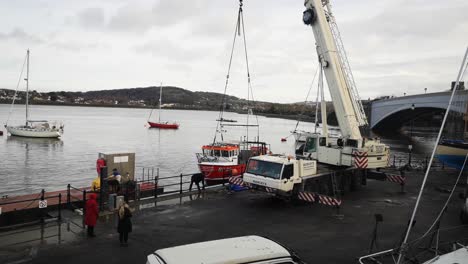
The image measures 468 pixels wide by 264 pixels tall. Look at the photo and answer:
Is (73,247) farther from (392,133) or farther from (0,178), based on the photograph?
(392,133)

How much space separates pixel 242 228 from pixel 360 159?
9859 millimetres

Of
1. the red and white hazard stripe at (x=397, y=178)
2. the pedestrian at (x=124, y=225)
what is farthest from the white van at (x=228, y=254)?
the red and white hazard stripe at (x=397, y=178)

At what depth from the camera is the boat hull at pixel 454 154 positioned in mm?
34594

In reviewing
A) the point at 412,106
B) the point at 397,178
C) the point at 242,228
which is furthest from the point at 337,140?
the point at 412,106

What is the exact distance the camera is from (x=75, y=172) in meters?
43.0

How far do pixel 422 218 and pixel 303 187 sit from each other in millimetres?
5358

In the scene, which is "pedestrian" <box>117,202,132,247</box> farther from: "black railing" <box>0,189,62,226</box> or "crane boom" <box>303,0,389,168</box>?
"crane boom" <box>303,0,389,168</box>

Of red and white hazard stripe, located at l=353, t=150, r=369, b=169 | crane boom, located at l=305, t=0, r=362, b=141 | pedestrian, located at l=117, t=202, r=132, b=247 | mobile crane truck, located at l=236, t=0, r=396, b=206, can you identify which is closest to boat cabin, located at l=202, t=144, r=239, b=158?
mobile crane truck, located at l=236, t=0, r=396, b=206

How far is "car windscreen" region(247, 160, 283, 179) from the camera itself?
60.7ft

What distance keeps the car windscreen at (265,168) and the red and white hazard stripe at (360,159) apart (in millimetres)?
5561

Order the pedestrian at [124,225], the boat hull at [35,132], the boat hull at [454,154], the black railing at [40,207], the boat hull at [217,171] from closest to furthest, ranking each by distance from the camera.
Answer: the pedestrian at [124,225], the black railing at [40,207], the boat hull at [217,171], the boat hull at [454,154], the boat hull at [35,132]

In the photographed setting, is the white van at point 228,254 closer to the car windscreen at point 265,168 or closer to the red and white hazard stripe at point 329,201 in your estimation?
the red and white hazard stripe at point 329,201

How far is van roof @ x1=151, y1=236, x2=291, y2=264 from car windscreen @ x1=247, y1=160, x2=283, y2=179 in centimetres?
1052

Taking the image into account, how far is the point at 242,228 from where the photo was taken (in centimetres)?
1486
